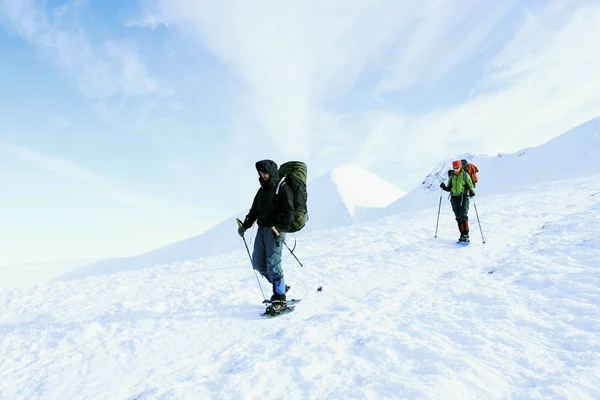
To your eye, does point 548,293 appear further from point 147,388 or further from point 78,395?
point 78,395

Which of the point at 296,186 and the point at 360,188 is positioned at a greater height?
the point at 360,188

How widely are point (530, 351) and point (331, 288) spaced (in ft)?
12.1

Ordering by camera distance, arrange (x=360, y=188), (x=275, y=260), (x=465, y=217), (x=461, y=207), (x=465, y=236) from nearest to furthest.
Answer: (x=275, y=260), (x=465, y=236), (x=465, y=217), (x=461, y=207), (x=360, y=188)

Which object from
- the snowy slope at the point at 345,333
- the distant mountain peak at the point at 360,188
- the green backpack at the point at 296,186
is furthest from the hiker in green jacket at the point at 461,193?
the distant mountain peak at the point at 360,188

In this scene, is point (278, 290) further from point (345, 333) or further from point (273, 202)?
point (345, 333)

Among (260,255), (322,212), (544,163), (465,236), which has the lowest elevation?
(465,236)

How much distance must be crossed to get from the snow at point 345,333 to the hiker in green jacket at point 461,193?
57.6 inches

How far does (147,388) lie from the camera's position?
11.3 feet

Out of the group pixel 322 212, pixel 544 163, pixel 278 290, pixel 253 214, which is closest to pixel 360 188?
pixel 322 212

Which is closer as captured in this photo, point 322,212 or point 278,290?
point 278,290

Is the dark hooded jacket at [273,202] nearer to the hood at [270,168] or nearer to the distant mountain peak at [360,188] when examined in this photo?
the hood at [270,168]

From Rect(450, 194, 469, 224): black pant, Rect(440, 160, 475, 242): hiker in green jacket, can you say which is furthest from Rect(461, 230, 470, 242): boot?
Rect(450, 194, 469, 224): black pant

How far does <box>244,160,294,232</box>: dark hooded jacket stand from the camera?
17.2 ft

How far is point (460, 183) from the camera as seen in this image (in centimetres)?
1020
